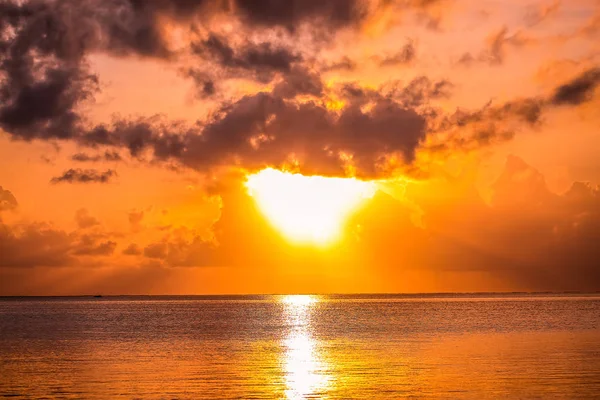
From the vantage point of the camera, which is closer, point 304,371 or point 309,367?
point 304,371

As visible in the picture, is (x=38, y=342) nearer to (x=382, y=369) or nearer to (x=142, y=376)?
(x=142, y=376)

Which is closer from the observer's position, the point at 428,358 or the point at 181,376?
the point at 181,376

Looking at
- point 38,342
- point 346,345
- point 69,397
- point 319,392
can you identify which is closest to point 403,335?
point 346,345

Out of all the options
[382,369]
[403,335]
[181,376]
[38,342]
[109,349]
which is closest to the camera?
[181,376]

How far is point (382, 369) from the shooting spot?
5400cm

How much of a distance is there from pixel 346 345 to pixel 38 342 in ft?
118

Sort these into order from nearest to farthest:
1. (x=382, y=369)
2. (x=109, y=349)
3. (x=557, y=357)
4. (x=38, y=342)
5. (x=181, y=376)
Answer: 1. (x=181, y=376)
2. (x=382, y=369)
3. (x=557, y=357)
4. (x=109, y=349)
5. (x=38, y=342)

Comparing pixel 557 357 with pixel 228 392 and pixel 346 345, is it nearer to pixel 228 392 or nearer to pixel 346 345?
pixel 346 345

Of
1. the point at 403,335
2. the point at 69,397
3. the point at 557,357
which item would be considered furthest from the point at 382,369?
the point at 403,335

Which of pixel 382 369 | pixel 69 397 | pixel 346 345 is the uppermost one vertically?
pixel 346 345

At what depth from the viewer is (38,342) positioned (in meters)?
84.6

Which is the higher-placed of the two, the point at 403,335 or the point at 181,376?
the point at 403,335

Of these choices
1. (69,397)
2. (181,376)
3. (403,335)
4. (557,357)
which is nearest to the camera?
(69,397)

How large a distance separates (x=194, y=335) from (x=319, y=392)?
5729 centimetres
